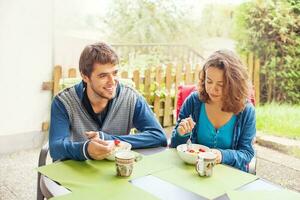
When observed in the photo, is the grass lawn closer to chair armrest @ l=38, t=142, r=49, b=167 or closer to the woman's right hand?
the woman's right hand

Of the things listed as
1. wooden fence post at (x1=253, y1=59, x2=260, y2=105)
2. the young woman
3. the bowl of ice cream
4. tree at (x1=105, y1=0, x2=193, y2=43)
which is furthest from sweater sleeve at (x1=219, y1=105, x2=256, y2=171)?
tree at (x1=105, y1=0, x2=193, y2=43)

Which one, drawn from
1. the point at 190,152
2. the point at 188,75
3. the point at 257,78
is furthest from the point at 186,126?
the point at 257,78

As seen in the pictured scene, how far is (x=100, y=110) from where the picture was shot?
1884 millimetres

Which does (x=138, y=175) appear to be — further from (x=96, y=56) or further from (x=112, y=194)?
(x=96, y=56)

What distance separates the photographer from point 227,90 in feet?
5.90

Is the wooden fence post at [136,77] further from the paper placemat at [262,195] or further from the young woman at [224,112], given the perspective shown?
the paper placemat at [262,195]

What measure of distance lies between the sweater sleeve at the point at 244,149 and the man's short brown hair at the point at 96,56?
2.33 feet

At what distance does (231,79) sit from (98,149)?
752 millimetres

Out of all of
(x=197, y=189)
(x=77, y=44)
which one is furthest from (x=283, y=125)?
(x=197, y=189)

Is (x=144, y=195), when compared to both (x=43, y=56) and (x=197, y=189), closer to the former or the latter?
(x=197, y=189)

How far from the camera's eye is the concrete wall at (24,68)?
3.39 meters

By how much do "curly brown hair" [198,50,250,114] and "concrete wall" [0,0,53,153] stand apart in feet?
7.31

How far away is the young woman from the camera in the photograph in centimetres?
179

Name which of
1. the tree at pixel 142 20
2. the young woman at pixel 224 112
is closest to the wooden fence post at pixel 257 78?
the tree at pixel 142 20
